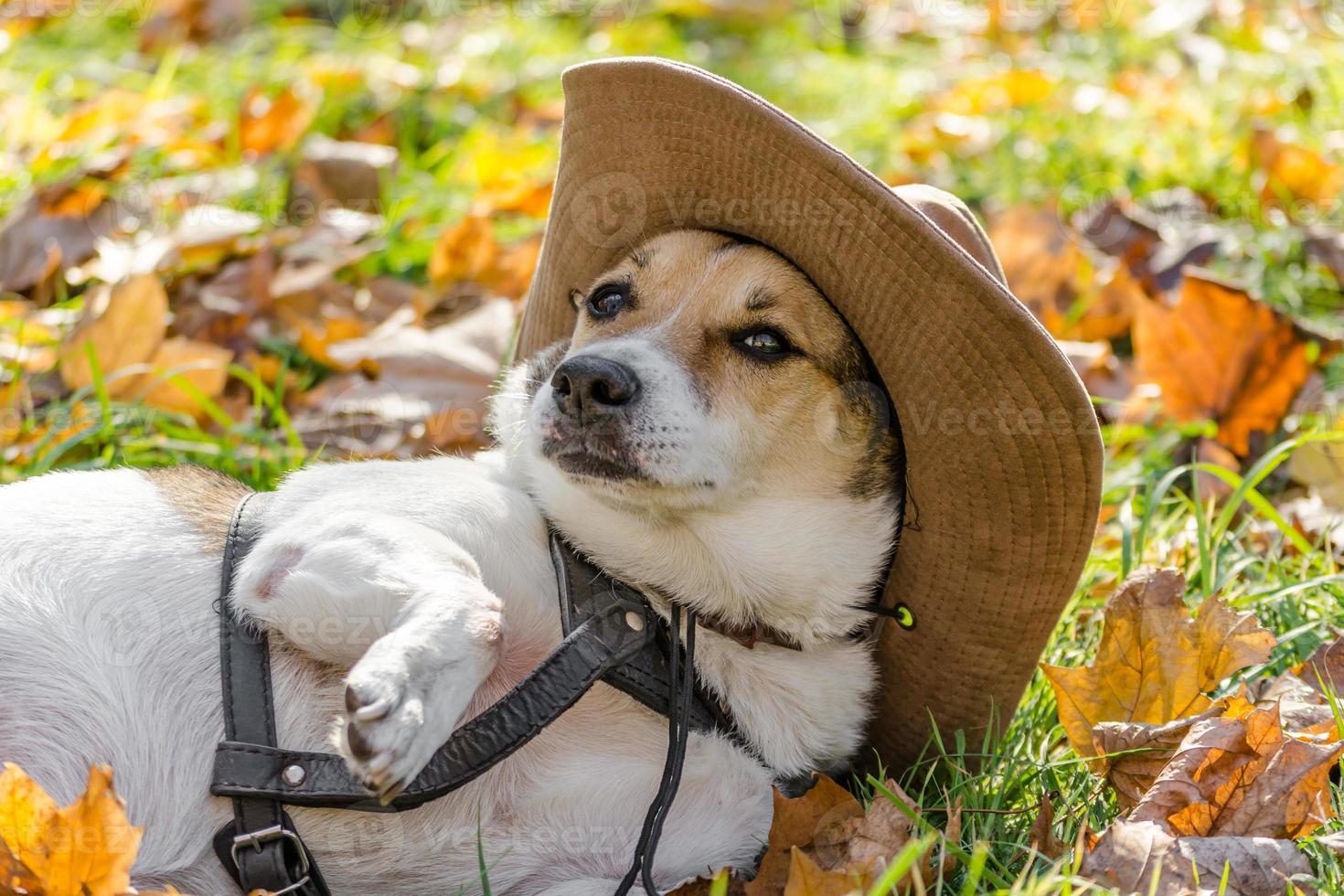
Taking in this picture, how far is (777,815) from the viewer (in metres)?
2.15

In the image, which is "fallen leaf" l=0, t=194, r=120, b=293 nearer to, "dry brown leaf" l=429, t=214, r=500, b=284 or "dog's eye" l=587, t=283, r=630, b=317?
"dry brown leaf" l=429, t=214, r=500, b=284

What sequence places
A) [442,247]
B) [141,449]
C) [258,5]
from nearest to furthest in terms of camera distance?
[141,449] → [442,247] → [258,5]

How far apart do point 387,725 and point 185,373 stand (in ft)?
7.18

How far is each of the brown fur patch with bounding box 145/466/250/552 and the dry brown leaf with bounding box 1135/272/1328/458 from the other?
2.63 m

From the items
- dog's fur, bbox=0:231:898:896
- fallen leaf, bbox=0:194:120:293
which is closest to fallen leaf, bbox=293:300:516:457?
dog's fur, bbox=0:231:898:896

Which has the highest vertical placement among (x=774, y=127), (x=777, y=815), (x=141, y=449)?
(x=774, y=127)

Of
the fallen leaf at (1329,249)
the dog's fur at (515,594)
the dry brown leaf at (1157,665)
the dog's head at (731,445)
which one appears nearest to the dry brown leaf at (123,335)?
the dog's fur at (515,594)

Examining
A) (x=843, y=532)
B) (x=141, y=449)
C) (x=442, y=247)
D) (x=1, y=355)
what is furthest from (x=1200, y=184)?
(x=1, y=355)

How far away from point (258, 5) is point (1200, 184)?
18.3 feet

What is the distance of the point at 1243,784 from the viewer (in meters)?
2.05

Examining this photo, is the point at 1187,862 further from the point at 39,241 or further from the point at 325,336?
the point at 39,241

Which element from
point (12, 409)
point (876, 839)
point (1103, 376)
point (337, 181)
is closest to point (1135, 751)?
point (876, 839)

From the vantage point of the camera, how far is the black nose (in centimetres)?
226

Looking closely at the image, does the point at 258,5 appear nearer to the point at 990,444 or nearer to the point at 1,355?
the point at 1,355
